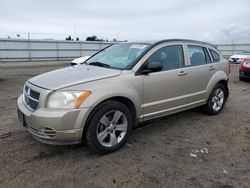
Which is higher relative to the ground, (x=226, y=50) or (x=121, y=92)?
(x=226, y=50)

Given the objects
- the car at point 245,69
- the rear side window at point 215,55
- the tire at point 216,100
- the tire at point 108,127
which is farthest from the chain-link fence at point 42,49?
the tire at point 108,127

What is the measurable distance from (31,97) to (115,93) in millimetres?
1226

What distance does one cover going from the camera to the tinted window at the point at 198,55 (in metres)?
A: 5.11

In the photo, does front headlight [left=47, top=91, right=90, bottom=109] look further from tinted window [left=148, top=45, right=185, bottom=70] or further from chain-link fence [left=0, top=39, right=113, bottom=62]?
chain-link fence [left=0, top=39, right=113, bottom=62]

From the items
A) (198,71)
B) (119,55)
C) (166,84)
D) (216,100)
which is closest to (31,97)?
(119,55)

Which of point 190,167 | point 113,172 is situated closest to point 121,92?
point 113,172

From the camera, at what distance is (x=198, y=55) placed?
536cm

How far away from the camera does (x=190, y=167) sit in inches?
135

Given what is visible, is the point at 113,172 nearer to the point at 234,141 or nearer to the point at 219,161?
the point at 219,161

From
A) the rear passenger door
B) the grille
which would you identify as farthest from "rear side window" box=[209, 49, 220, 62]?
the grille

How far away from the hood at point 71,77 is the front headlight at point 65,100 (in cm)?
11

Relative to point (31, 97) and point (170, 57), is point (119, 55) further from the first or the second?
point (31, 97)

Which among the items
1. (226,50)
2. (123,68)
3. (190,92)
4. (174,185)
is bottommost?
(174,185)

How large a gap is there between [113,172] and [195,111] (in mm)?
3408
